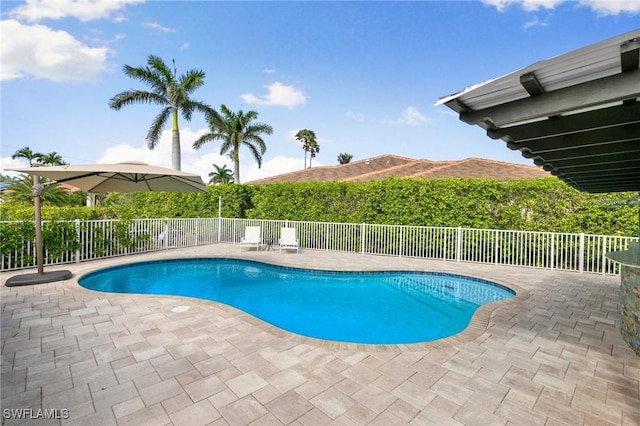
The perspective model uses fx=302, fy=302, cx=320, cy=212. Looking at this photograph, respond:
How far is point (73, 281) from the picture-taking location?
6.19 metres

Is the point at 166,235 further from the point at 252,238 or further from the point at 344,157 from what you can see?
the point at 344,157

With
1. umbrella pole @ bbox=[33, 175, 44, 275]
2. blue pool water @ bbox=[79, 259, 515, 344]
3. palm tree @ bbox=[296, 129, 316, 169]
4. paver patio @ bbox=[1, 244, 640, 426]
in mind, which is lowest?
blue pool water @ bbox=[79, 259, 515, 344]

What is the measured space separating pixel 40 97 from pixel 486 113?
1756 centimetres

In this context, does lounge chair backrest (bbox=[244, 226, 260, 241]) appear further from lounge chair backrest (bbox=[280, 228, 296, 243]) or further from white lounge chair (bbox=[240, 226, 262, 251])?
lounge chair backrest (bbox=[280, 228, 296, 243])

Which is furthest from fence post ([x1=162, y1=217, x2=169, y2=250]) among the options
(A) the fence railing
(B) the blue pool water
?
(B) the blue pool water

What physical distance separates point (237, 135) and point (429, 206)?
15.6m

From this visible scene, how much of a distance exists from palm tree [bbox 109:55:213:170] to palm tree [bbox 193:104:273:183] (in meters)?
3.54

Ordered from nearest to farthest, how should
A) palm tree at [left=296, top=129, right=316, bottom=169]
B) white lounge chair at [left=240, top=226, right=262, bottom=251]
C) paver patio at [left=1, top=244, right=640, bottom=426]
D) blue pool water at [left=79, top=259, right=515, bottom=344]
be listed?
paver patio at [left=1, top=244, right=640, bottom=426] < blue pool water at [left=79, top=259, right=515, bottom=344] < white lounge chair at [left=240, top=226, right=262, bottom=251] < palm tree at [left=296, top=129, right=316, bottom=169]

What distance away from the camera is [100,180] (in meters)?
7.34

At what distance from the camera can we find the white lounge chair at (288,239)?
10625mm

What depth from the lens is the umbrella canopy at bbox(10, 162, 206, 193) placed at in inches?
228

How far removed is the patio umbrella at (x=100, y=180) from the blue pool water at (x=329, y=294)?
0.92m

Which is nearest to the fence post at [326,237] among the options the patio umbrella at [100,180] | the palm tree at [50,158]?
the patio umbrella at [100,180]

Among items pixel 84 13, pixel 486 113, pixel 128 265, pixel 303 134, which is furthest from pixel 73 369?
pixel 303 134
